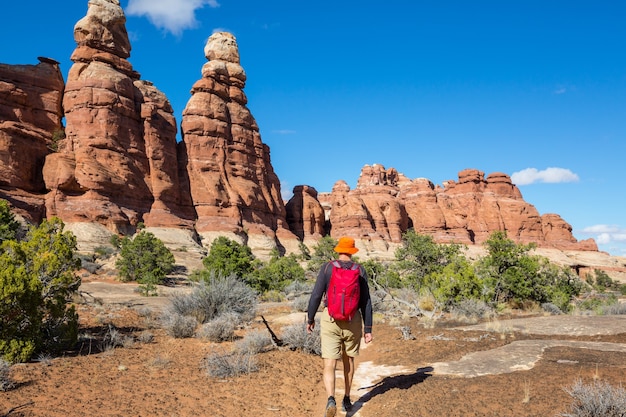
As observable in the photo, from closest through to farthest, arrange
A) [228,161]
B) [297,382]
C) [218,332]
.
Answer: [297,382] < [218,332] < [228,161]

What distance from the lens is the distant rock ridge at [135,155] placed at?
42.5 meters

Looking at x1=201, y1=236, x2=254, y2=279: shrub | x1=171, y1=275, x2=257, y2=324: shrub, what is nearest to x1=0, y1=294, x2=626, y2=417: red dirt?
x1=171, y1=275, x2=257, y2=324: shrub

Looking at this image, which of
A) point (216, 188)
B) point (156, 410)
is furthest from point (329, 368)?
point (216, 188)

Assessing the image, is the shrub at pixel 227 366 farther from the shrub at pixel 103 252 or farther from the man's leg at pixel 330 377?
the shrub at pixel 103 252

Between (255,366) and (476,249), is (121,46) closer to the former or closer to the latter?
(255,366)

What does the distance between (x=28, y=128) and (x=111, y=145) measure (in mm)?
8125

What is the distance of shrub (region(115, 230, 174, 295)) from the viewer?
86.6 ft

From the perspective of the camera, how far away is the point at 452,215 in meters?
83.5

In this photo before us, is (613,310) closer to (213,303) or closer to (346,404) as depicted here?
(346,404)

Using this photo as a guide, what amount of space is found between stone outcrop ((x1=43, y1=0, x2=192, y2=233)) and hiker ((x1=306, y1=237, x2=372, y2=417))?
42.3m

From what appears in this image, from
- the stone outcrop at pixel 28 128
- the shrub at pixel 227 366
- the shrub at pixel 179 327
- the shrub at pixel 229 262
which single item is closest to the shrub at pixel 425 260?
the shrub at pixel 229 262

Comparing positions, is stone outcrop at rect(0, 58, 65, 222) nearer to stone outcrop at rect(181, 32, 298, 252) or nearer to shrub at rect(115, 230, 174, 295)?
stone outcrop at rect(181, 32, 298, 252)

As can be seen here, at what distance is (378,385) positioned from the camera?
611 cm

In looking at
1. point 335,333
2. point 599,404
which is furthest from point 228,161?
point 599,404
